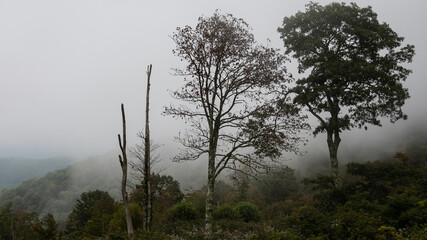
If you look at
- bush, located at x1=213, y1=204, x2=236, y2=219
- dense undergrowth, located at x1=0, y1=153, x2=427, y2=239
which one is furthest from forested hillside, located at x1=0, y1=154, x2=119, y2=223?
bush, located at x1=213, y1=204, x2=236, y2=219

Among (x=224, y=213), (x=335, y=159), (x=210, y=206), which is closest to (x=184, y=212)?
(x=224, y=213)

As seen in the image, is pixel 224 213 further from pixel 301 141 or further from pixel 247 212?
pixel 301 141

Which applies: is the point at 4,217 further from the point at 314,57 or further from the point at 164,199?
the point at 314,57

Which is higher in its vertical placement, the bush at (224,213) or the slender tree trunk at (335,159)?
the slender tree trunk at (335,159)

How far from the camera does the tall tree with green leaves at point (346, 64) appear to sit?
41.1 feet

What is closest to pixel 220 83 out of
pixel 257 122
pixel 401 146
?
pixel 257 122

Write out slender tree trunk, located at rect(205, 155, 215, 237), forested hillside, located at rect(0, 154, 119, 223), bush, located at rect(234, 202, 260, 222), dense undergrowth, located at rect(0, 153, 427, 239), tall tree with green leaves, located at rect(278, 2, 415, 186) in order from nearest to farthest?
dense undergrowth, located at rect(0, 153, 427, 239)
slender tree trunk, located at rect(205, 155, 215, 237)
tall tree with green leaves, located at rect(278, 2, 415, 186)
bush, located at rect(234, 202, 260, 222)
forested hillside, located at rect(0, 154, 119, 223)

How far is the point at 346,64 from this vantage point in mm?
12383

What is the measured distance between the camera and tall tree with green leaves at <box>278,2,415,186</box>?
12.5 m

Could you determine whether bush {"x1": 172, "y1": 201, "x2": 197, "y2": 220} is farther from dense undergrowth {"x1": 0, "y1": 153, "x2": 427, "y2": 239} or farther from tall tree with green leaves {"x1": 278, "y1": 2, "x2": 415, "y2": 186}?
tall tree with green leaves {"x1": 278, "y1": 2, "x2": 415, "y2": 186}

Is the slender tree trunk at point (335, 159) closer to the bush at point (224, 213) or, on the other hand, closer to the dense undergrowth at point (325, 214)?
the dense undergrowth at point (325, 214)

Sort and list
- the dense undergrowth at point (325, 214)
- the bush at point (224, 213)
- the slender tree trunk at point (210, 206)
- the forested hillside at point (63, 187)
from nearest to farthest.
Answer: the dense undergrowth at point (325, 214) → the slender tree trunk at point (210, 206) → the bush at point (224, 213) → the forested hillside at point (63, 187)

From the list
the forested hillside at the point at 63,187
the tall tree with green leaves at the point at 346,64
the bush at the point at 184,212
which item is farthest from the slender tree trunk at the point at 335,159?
the forested hillside at the point at 63,187

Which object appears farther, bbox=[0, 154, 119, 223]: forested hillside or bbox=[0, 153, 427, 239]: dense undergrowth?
bbox=[0, 154, 119, 223]: forested hillside
